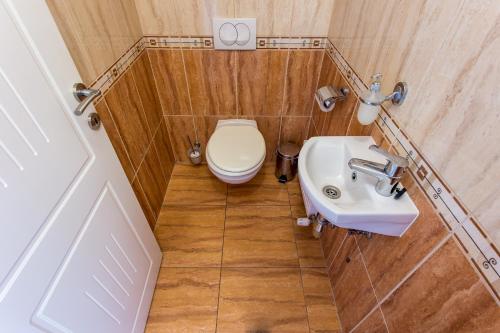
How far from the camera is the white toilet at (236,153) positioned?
4.62 ft

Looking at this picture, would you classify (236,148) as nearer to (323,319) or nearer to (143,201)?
(143,201)

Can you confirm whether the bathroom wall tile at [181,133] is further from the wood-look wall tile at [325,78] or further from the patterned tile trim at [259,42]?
the wood-look wall tile at [325,78]

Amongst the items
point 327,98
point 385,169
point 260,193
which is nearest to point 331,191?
point 385,169

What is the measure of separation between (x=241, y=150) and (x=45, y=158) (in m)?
0.98

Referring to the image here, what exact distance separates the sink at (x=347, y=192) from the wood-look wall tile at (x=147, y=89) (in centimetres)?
101

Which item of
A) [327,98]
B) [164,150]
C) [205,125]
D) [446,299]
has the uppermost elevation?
[327,98]

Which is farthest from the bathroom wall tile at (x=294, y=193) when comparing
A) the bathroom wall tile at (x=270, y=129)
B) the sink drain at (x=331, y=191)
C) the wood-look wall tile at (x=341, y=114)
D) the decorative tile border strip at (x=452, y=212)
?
the decorative tile border strip at (x=452, y=212)

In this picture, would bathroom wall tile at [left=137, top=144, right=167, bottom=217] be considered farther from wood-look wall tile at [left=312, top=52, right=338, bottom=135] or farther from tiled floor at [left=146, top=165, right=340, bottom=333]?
wood-look wall tile at [left=312, top=52, right=338, bottom=135]

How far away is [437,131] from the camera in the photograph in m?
0.64

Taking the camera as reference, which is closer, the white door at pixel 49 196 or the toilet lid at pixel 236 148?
the white door at pixel 49 196

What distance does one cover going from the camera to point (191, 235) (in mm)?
1598

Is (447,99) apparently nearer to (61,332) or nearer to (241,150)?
(241,150)

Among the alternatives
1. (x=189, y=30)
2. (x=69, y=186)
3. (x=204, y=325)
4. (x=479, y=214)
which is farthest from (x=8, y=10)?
(x=204, y=325)

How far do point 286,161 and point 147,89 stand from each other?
1031mm
